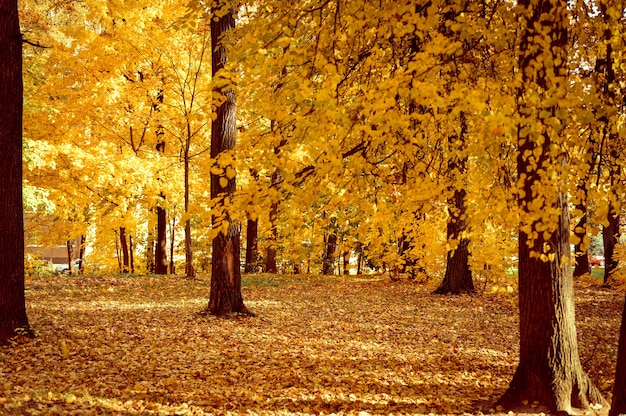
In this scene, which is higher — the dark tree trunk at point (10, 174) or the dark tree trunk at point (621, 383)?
the dark tree trunk at point (10, 174)

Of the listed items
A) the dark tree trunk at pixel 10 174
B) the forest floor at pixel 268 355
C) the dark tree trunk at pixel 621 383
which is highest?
the dark tree trunk at pixel 10 174

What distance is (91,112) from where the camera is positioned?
48.2 feet

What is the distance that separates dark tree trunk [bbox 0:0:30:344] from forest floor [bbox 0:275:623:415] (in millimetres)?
572

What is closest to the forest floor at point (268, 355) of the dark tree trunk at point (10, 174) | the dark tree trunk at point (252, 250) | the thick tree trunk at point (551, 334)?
the thick tree trunk at point (551, 334)

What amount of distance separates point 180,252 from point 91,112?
630 inches

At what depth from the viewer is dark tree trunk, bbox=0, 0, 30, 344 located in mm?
6656

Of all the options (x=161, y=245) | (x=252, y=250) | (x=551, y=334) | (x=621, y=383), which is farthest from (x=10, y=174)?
(x=252, y=250)

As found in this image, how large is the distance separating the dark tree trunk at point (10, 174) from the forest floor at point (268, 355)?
22.5 inches

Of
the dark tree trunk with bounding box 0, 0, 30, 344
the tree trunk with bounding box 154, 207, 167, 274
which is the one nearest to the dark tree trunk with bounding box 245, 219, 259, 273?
the tree trunk with bounding box 154, 207, 167, 274

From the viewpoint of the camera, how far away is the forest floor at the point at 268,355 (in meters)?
5.17

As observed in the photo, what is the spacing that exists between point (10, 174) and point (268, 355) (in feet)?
13.6

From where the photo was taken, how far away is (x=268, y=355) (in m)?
6.88

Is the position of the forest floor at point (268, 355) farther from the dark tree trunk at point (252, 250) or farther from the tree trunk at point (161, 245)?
the dark tree trunk at point (252, 250)

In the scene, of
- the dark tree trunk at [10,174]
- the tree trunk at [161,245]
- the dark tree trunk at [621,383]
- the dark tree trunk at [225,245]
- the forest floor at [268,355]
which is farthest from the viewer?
the tree trunk at [161,245]
